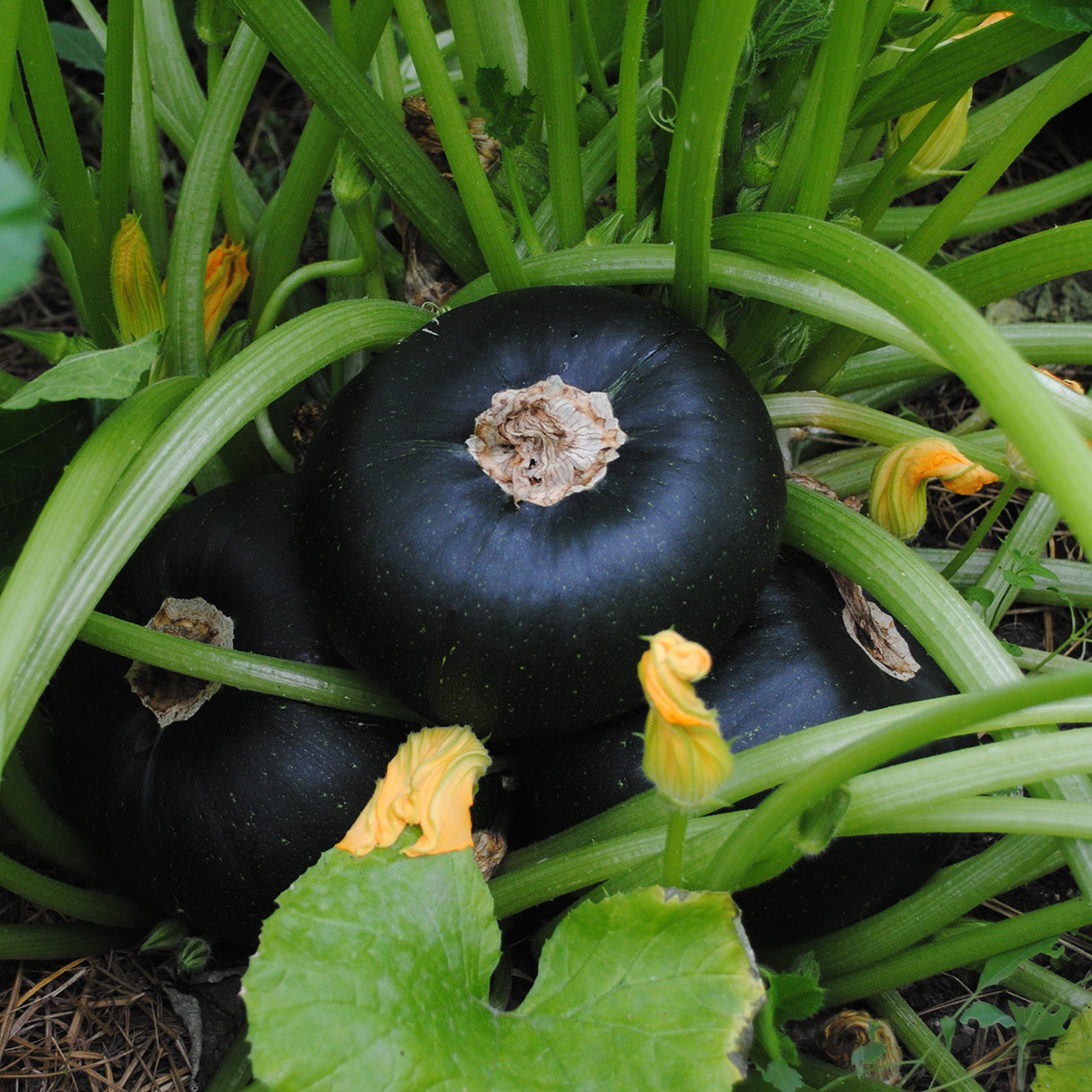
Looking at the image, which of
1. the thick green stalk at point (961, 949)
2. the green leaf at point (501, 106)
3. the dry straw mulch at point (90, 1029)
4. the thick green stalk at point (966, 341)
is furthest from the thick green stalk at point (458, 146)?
the dry straw mulch at point (90, 1029)

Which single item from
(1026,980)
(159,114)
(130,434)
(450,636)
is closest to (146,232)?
(159,114)

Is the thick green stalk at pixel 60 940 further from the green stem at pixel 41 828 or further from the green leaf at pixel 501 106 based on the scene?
the green leaf at pixel 501 106

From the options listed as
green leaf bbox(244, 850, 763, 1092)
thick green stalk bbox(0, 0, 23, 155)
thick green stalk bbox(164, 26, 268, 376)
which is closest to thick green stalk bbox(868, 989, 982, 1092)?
green leaf bbox(244, 850, 763, 1092)

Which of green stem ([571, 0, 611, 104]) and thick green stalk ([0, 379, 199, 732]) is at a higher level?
green stem ([571, 0, 611, 104])

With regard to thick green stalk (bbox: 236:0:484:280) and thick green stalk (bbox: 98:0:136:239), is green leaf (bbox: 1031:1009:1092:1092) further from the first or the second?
thick green stalk (bbox: 98:0:136:239)

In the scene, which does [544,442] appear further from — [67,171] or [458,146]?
[67,171]

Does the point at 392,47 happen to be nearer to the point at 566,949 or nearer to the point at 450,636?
the point at 450,636

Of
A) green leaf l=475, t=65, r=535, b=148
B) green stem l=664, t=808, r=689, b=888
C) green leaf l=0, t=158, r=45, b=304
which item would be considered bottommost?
green stem l=664, t=808, r=689, b=888
